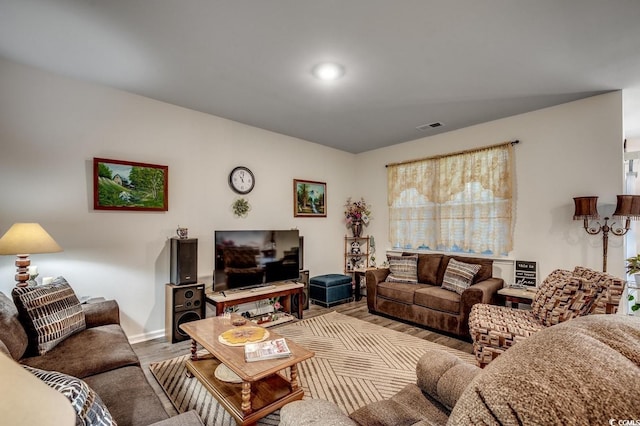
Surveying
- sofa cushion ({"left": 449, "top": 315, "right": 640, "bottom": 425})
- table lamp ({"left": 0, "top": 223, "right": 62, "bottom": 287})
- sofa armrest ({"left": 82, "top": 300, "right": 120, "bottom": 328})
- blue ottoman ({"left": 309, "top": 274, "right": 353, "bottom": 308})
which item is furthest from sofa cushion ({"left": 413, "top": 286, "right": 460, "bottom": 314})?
table lamp ({"left": 0, "top": 223, "right": 62, "bottom": 287})

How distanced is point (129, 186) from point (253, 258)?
165cm

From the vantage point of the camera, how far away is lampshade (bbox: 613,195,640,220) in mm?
2848

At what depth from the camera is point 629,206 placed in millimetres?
2871

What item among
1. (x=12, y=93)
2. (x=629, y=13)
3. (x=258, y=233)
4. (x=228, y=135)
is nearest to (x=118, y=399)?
(x=258, y=233)

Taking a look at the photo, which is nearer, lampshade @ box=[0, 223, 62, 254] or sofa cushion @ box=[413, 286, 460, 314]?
lampshade @ box=[0, 223, 62, 254]

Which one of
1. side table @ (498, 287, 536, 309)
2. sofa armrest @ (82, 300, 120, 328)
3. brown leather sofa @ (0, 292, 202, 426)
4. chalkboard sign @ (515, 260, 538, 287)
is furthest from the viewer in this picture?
chalkboard sign @ (515, 260, 538, 287)

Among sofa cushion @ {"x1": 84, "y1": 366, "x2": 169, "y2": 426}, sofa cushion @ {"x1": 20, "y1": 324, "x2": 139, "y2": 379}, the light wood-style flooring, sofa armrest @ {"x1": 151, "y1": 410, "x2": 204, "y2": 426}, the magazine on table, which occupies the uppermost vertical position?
sofa armrest @ {"x1": 151, "y1": 410, "x2": 204, "y2": 426}

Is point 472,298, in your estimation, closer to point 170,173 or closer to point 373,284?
point 373,284

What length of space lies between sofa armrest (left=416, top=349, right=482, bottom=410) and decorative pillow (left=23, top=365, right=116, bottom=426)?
A: 1.34 m

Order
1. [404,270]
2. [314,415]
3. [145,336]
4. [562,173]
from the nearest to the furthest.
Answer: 1. [314,415]
2. [145,336]
3. [562,173]
4. [404,270]

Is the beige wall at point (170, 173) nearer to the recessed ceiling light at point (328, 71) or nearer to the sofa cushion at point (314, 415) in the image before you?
the recessed ceiling light at point (328, 71)

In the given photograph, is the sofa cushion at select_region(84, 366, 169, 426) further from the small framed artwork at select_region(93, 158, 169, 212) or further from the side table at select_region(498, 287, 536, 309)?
the side table at select_region(498, 287, 536, 309)

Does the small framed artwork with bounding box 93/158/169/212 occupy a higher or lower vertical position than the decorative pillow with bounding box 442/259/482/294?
higher

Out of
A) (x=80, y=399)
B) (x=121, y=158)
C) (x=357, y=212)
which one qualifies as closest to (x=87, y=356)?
(x=80, y=399)
